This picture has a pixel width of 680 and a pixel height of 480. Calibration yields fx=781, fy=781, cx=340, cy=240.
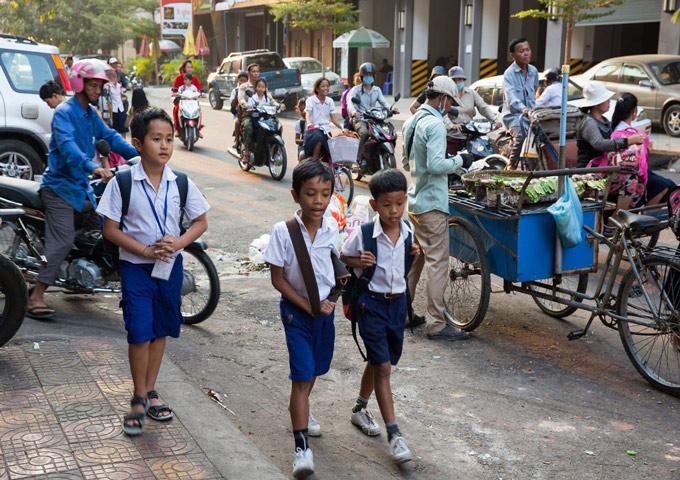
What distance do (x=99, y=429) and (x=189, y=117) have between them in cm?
1383

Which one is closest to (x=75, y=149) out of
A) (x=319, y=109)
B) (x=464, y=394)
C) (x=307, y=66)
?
(x=464, y=394)

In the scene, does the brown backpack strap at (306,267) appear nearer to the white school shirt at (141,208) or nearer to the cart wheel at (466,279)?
the white school shirt at (141,208)

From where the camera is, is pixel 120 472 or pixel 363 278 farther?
pixel 363 278

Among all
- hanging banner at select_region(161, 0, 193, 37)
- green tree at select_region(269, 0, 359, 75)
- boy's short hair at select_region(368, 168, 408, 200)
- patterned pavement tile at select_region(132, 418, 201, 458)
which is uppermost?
hanging banner at select_region(161, 0, 193, 37)

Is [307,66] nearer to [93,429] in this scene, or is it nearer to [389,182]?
[389,182]

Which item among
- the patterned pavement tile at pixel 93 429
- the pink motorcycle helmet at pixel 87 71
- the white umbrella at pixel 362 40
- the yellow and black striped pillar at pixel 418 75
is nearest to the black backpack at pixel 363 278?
the patterned pavement tile at pixel 93 429

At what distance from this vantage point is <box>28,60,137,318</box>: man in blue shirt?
5539mm

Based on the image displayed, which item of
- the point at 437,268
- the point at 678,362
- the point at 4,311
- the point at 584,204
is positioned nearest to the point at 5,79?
the point at 4,311

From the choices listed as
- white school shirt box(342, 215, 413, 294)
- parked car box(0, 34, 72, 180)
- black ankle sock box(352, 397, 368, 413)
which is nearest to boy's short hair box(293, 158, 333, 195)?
white school shirt box(342, 215, 413, 294)

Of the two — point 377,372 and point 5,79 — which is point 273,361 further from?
point 5,79

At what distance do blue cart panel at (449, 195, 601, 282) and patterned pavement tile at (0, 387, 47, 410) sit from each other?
311 cm

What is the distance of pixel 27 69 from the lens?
10727mm

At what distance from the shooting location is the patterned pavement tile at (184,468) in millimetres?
3355

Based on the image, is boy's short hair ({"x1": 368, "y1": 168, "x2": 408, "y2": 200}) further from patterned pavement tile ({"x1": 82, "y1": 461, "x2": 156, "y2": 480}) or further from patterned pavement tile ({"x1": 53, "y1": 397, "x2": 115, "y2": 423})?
patterned pavement tile ({"x1": 53, "y1": 397, "x2": 115, "y2": 423})
